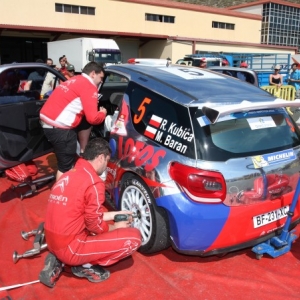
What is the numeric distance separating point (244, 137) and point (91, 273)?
1726 mm

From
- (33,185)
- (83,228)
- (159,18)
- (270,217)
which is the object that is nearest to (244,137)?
(270,217)

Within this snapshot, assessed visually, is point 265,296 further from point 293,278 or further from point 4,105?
point 4,105

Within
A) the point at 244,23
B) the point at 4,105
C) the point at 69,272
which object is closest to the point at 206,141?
the point at 69,272

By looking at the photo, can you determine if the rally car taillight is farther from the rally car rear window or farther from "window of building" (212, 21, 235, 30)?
"window of building" (212, 21, 235, 30)

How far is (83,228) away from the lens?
2973 mm

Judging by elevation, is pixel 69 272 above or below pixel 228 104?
below

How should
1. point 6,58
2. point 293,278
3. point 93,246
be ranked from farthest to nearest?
point 6,58 < point 293,278 < point 93,246

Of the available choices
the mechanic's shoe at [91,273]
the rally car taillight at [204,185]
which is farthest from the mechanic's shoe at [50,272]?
the rally car taillight at [204,185]

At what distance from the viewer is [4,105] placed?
4.49m

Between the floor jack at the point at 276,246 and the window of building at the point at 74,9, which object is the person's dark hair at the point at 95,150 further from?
the window of building at the point at 74,9

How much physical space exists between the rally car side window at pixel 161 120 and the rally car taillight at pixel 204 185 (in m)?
0.17

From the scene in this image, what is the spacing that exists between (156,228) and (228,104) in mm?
1232

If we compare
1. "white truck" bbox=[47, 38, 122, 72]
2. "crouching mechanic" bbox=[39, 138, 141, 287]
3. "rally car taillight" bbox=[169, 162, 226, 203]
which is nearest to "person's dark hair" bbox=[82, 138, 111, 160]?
"crouching mechanic" bbox=[39, 138, 141, 287]

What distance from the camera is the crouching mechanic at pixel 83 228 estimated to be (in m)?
2.85
